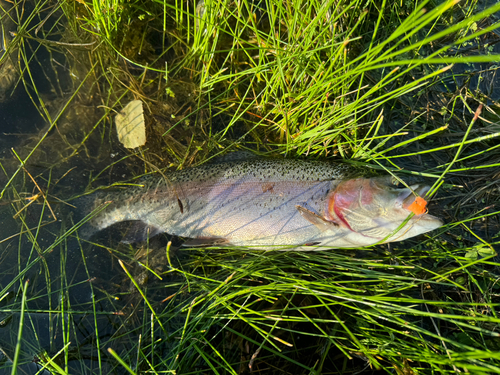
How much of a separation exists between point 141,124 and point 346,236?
7.94 feet

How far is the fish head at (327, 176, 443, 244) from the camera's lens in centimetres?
227

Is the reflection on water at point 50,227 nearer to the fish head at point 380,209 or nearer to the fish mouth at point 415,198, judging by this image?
the fish head at point 380,209

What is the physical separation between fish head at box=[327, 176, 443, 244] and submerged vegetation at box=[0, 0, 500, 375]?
0.26m

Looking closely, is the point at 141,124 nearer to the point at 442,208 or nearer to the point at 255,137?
the point at 255,137

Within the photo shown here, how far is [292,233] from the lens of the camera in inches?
105

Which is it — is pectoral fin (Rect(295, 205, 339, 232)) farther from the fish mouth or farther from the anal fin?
the anal fin

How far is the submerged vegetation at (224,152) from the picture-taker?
2586 millimetres

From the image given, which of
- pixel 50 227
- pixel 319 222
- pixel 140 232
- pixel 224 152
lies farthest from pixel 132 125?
pixel 319 222

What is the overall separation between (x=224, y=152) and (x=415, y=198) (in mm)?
1909

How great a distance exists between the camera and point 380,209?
2416 mm

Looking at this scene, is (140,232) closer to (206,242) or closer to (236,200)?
(206,242)

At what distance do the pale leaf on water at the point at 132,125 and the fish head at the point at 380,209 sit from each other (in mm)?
2146

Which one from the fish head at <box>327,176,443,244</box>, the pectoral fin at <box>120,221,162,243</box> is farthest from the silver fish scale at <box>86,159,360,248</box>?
the fish head at <box>327,176,443,244</box>

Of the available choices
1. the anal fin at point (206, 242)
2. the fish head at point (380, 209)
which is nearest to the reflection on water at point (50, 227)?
the anal fin at point (206, 242)
